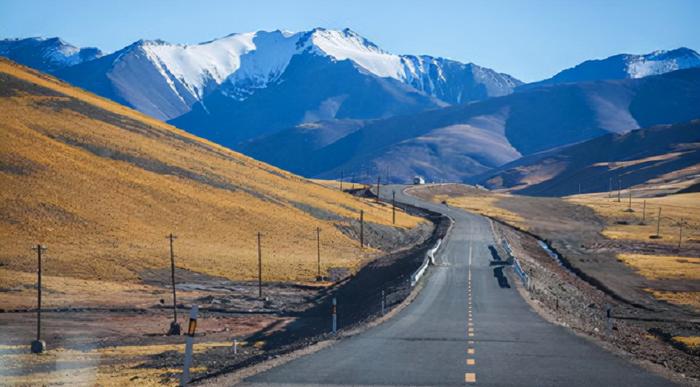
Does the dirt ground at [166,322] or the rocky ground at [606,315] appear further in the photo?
the rocky ground at [606,315]

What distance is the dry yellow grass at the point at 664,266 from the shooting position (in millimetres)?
88062

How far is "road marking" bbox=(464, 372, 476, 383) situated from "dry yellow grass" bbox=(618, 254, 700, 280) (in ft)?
240

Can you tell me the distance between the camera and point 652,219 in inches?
6201

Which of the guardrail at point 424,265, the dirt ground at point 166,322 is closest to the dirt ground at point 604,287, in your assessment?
the guardrail at point 424,265

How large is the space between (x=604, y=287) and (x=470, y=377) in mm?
62906

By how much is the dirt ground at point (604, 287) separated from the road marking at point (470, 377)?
4862 millimetres

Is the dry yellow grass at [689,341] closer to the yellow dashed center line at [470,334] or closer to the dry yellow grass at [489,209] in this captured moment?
the yellow dashed center line at [470,334]

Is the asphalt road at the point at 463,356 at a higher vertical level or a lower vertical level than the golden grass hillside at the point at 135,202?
lower

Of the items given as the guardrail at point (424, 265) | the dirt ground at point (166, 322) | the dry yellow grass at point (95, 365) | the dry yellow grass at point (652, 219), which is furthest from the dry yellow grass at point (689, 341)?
the dry yellow grass at point (652, 219)

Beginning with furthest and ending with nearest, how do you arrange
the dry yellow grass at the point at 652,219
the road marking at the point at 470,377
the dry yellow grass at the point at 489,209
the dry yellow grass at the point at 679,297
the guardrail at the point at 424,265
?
1. the dry yellow grass at the point at 489,209
2. the dry yellow grass at the point at 652,219
3. the dry yellow grass at the point at 679,297
4. the guardrail at the point at 424,265
5. the road marking at the point at 470,377

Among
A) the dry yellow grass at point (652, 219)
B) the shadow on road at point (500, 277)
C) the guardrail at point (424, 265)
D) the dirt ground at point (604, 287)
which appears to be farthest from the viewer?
the dry yellow grass at point (652, 219)

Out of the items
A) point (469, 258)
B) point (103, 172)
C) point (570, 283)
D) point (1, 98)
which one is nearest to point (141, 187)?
point (103, 172)

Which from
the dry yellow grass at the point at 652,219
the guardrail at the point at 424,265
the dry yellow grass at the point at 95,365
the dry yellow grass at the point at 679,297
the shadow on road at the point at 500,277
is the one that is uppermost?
the dry yellow grass at the point at 652,219

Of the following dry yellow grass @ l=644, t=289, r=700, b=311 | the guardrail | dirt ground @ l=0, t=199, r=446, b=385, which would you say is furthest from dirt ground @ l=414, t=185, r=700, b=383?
dirt ground @ l=0, t=199, r=446, b=385
